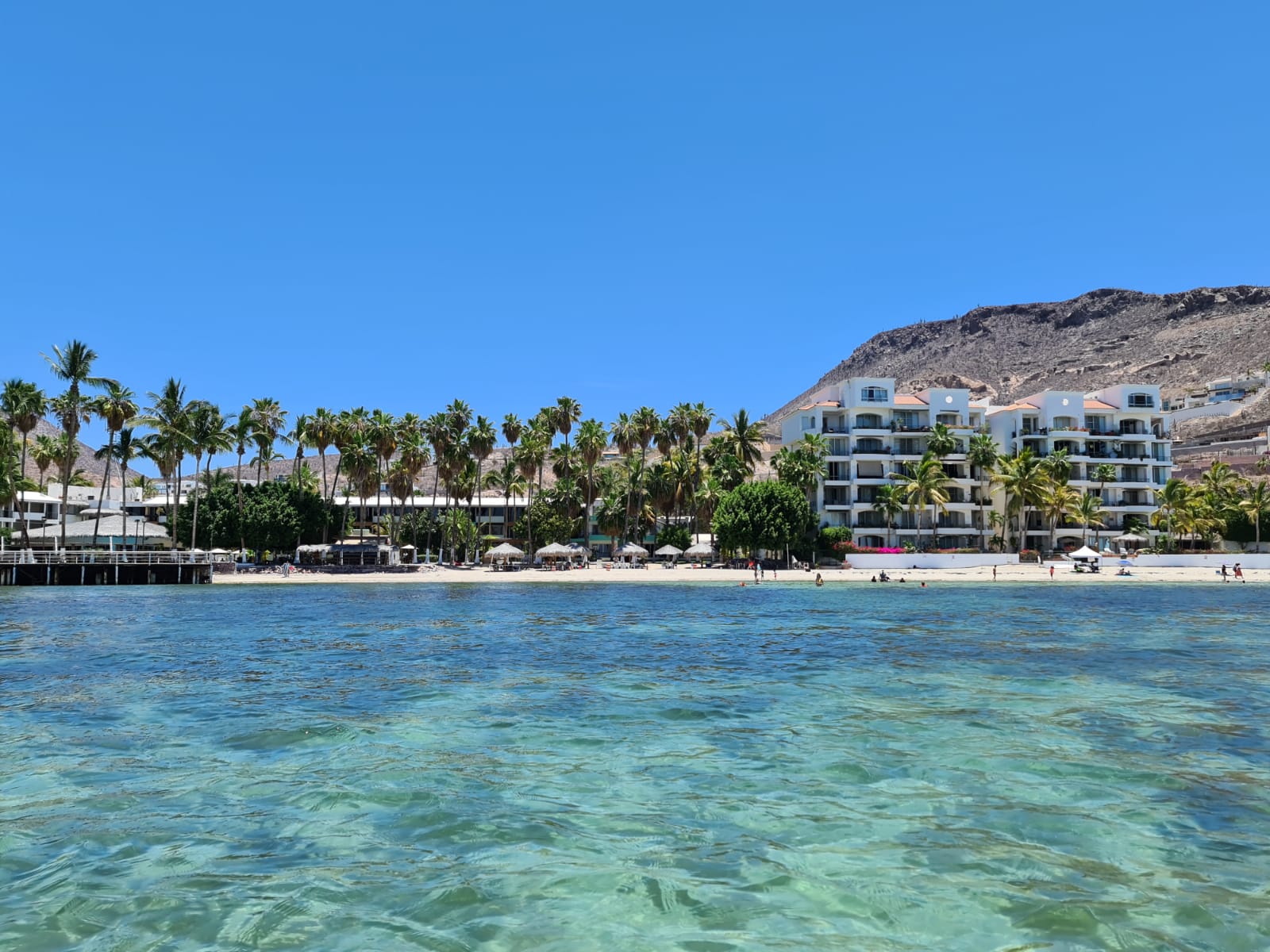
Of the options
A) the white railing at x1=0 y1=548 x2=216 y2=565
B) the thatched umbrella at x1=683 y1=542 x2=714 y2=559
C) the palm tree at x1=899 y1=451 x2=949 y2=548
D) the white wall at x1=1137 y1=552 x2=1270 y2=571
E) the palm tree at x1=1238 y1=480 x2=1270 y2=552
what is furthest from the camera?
the thatched umbrella at x1=683 y1=542 x2=714 y2=559

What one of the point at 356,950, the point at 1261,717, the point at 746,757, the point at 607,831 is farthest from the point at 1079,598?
the point at 356,950

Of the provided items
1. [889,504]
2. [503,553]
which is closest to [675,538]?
[503,553]

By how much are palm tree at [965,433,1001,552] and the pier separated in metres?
67.2

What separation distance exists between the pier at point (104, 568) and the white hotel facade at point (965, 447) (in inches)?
2179

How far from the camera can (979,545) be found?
288ft

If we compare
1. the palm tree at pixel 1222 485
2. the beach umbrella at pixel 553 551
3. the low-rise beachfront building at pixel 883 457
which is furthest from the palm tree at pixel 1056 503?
the beach umbrella at pixel 553 551

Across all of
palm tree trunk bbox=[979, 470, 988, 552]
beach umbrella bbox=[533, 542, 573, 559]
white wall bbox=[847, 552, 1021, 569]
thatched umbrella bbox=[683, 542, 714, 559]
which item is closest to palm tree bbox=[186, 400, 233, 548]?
beach umbrella bbox=[533, 542, 573, 559]

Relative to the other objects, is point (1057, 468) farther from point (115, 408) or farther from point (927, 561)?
point (115, 408)

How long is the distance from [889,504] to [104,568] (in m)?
65.1

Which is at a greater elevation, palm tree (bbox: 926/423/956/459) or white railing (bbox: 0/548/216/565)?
palm tree (bbox: 926/423/956/459)

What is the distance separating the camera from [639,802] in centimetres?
1134

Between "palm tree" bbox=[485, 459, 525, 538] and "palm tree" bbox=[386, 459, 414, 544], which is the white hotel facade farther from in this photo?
"palm tree" bbox=[386, 459, 414, 544]

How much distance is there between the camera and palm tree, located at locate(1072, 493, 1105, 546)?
8406 centimetres

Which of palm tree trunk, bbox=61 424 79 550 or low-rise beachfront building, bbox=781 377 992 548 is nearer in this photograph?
palm tree trunk, bbox=61 424 79 550
